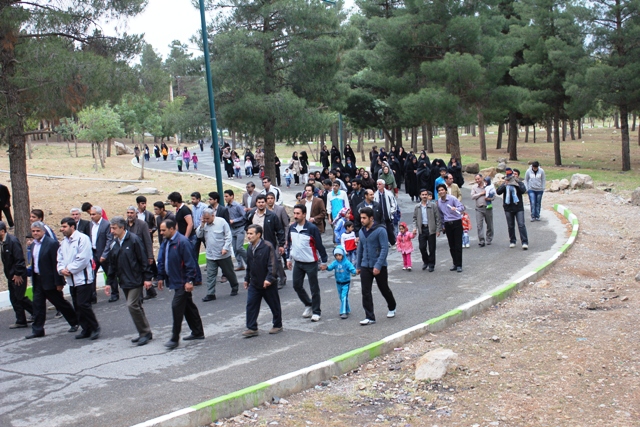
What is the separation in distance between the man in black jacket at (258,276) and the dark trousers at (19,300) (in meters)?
3.58

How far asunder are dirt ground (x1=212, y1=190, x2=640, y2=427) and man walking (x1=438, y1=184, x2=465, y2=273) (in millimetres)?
1979

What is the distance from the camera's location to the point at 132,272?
28.8ft

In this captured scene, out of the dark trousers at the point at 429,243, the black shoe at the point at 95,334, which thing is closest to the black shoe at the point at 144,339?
the black shoe at the point at 95,334

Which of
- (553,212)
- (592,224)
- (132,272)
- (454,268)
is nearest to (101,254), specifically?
(132,272)

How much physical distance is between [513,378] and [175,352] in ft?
13.7

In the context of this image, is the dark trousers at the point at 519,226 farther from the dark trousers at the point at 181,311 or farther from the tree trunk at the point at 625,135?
the tree trunk at the point at 625,135

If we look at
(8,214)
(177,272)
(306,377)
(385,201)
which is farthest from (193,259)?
(8,214)

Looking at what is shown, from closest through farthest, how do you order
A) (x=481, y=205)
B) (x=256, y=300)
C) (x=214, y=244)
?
(x=256, y=300) < (x=214, y=244) < (x=481, y=205)

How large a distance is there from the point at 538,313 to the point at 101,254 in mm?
7352

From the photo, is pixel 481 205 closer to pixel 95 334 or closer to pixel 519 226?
pixel 519 226

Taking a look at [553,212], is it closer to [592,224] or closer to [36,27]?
[592,224]

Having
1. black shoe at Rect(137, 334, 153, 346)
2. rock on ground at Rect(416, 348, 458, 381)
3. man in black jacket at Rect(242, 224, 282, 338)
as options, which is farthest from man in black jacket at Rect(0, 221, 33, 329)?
rock on ground at Rect(416, 348, 458, 381)

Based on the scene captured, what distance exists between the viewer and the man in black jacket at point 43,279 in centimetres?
945

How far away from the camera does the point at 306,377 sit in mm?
7234
